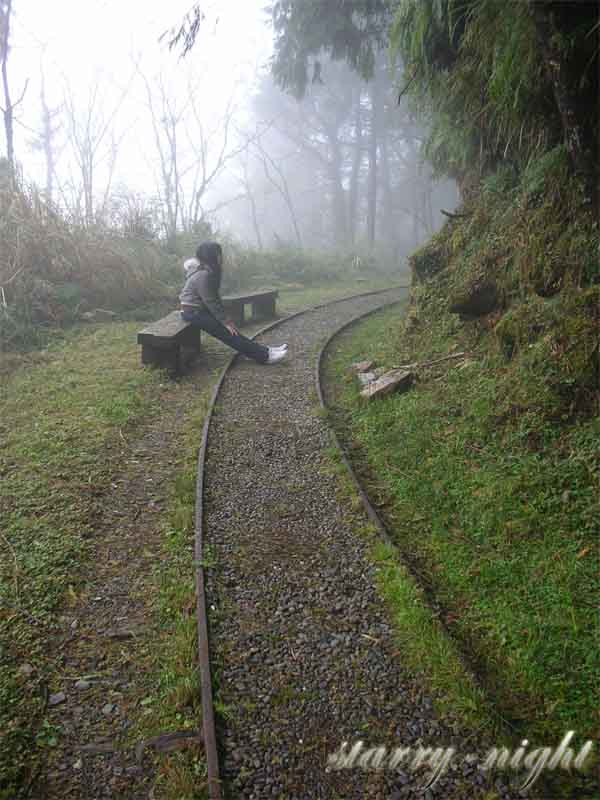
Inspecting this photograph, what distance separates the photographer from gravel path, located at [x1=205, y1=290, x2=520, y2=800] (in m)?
2.31

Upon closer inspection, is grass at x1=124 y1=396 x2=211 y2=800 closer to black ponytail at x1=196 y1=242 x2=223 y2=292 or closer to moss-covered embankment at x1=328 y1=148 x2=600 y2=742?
moss-covered embankment at x1=328 y1=148 x2=600 y2=742

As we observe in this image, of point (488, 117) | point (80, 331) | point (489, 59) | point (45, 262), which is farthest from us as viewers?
point (45, 262)

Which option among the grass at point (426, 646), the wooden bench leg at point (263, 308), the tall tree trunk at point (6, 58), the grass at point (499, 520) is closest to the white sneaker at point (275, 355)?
the grass at point (499, 520)

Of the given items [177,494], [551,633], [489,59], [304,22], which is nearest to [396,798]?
[551,633]

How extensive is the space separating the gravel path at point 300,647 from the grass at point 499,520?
0.27 metres

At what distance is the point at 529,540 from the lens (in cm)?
369

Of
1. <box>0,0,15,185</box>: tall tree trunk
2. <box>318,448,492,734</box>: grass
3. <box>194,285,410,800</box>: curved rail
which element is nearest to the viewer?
<box>194,285,410,800</box>: curved rail

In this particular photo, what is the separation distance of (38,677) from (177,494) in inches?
76.1

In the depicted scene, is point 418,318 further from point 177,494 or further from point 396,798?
point 396,798

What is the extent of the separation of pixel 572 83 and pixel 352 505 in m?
3.90

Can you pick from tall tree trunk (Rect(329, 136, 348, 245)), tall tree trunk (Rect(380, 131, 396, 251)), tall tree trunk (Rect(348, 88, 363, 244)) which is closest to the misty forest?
tall tree trunk (Rect(348, 88, 363, 244))

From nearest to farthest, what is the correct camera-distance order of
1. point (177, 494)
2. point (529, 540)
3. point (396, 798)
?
point (396, 798), point (529, 540), point (177, 494)

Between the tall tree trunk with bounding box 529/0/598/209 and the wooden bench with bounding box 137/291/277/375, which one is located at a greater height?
the tall tree trunk with bounding box 529/0/598/209

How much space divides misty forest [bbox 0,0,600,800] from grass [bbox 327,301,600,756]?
0.8 inches
